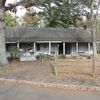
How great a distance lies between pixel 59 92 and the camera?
12711mm

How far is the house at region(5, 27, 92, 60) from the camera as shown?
48219mm

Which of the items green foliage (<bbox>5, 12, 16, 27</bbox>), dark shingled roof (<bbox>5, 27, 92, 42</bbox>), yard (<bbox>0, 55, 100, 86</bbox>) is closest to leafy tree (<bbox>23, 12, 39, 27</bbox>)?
green foliage (<bbox>5, 12, 16, 27</bbox>)

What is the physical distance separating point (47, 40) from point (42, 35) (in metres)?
2.35

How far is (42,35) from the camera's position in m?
50.6

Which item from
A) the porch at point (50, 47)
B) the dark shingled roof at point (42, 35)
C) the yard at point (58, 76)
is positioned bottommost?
the yard at point (58, 76)

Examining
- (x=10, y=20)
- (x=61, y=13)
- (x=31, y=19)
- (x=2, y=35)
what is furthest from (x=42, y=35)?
(x=10, y=20)

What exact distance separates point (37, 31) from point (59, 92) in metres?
39.4

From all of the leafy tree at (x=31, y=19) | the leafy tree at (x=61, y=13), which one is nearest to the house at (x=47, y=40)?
the leafy tree at (x=61, y=13)

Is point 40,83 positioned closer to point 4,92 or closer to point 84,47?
point 4,92

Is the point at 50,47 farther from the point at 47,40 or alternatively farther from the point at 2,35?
the point at 2,35

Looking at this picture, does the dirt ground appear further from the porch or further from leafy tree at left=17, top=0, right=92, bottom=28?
leafy tree at left=17, top=0, right=92, bottom=28

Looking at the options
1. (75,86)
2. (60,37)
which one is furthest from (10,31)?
(75,86)

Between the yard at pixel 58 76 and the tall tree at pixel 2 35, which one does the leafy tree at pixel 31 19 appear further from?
the yard at pixel 58 76

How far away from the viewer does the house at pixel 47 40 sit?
1898 inches
